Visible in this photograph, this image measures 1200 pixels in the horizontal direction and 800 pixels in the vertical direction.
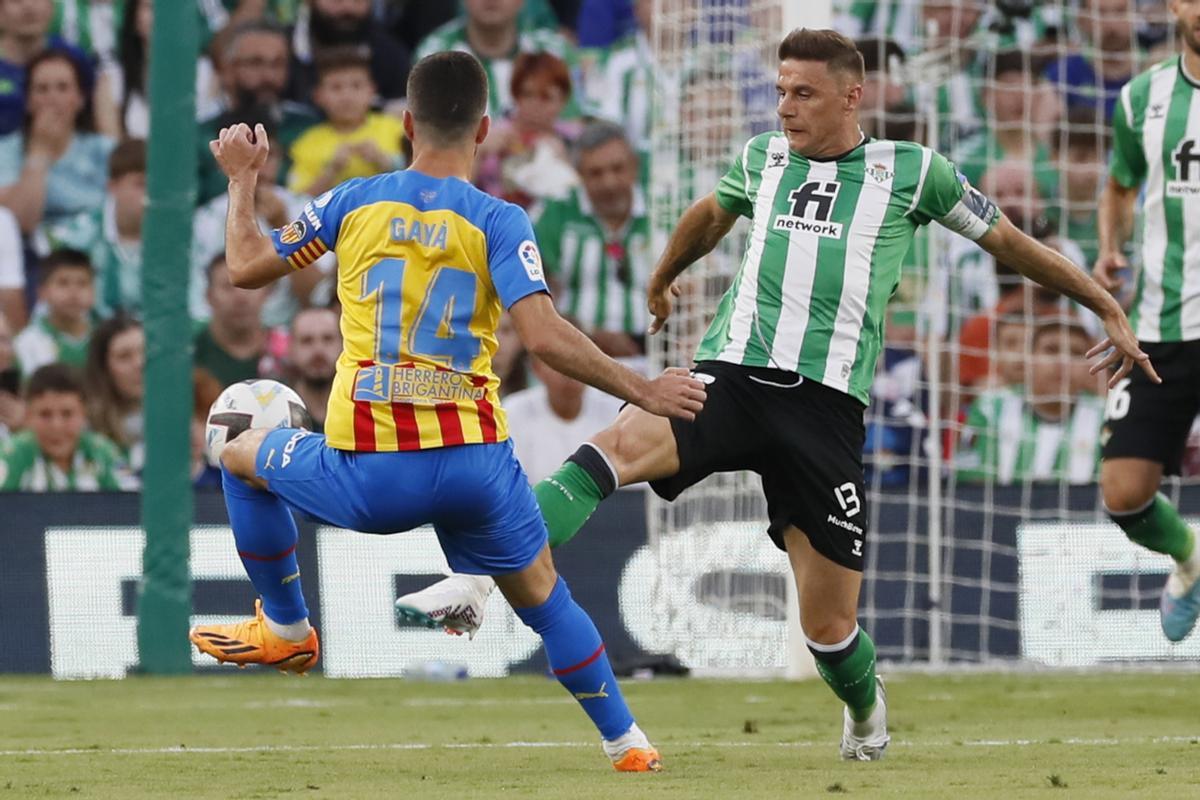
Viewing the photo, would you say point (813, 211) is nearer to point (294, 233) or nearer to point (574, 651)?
point (574, 651)

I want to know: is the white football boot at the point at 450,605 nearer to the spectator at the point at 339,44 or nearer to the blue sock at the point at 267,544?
the blue sock at the point at 267,544

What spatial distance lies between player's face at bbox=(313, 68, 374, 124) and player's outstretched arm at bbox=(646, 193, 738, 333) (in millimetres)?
7553

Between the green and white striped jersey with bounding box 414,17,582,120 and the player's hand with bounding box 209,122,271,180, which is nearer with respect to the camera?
the player's hand with bounding box 209,122,271,180

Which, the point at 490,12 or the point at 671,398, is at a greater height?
the point at 490,12

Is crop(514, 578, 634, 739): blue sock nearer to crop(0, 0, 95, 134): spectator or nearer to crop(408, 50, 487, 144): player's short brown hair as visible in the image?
crop(408, 50, 487, 144): player's short brown hair

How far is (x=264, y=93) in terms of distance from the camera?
45.6 feet

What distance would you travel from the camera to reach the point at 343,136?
1378 cm

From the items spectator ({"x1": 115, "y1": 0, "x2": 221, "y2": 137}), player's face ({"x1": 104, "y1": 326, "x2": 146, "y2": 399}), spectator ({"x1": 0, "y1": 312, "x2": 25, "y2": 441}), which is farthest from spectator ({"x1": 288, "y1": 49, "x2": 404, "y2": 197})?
spectator ({"x1": 0, "y1": 312, "x2": 25, "y2": 441})

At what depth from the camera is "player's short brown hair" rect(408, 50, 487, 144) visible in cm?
551

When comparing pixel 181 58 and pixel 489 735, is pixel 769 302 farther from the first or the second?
pixel 181 58

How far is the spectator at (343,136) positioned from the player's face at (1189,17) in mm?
6836

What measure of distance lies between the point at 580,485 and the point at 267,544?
3.28ft

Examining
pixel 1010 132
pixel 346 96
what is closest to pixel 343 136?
pixel 346 96

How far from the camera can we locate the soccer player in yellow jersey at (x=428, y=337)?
5.48 m
